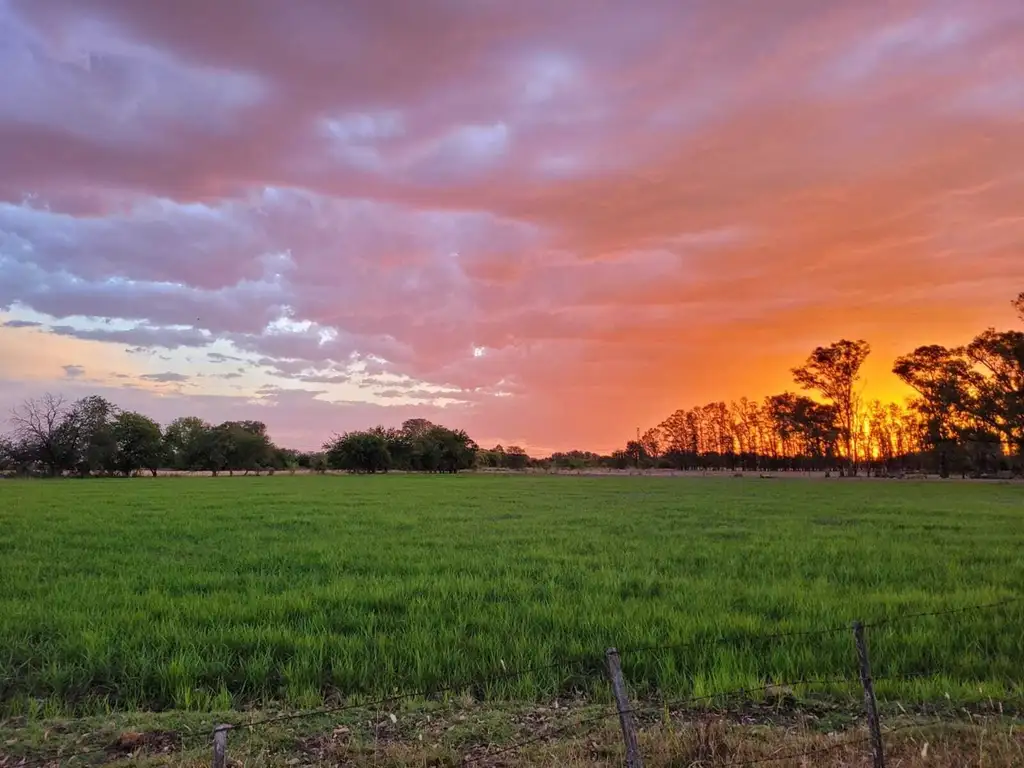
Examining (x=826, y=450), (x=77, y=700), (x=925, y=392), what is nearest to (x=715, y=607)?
(x=77, y=700)

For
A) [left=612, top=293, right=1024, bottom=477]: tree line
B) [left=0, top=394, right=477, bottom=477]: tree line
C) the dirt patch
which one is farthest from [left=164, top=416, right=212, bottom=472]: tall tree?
the dirt patch

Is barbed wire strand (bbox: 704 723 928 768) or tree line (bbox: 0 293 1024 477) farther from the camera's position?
tree line (bbox: 0 293 1024 477)

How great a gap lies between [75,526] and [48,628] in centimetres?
1626

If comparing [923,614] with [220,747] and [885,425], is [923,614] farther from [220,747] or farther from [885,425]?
[885,425]

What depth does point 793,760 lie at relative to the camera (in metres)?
4.54

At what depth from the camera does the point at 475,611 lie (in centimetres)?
930

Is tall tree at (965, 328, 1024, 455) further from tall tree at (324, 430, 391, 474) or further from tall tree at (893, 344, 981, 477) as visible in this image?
tall tree at (324, 430, 391, 474)

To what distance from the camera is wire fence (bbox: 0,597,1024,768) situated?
12.6 feet

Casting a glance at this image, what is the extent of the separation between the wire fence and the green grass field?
4.3 inches

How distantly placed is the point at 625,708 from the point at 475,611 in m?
5.76

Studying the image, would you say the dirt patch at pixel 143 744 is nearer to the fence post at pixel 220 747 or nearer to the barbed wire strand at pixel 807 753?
the fence post at pixel 220 747

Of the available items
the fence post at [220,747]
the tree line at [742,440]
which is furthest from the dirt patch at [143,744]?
the tree line at [742,440]

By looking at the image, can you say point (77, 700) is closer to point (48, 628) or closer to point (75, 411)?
point (48, 628)

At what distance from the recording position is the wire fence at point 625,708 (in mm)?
3855
